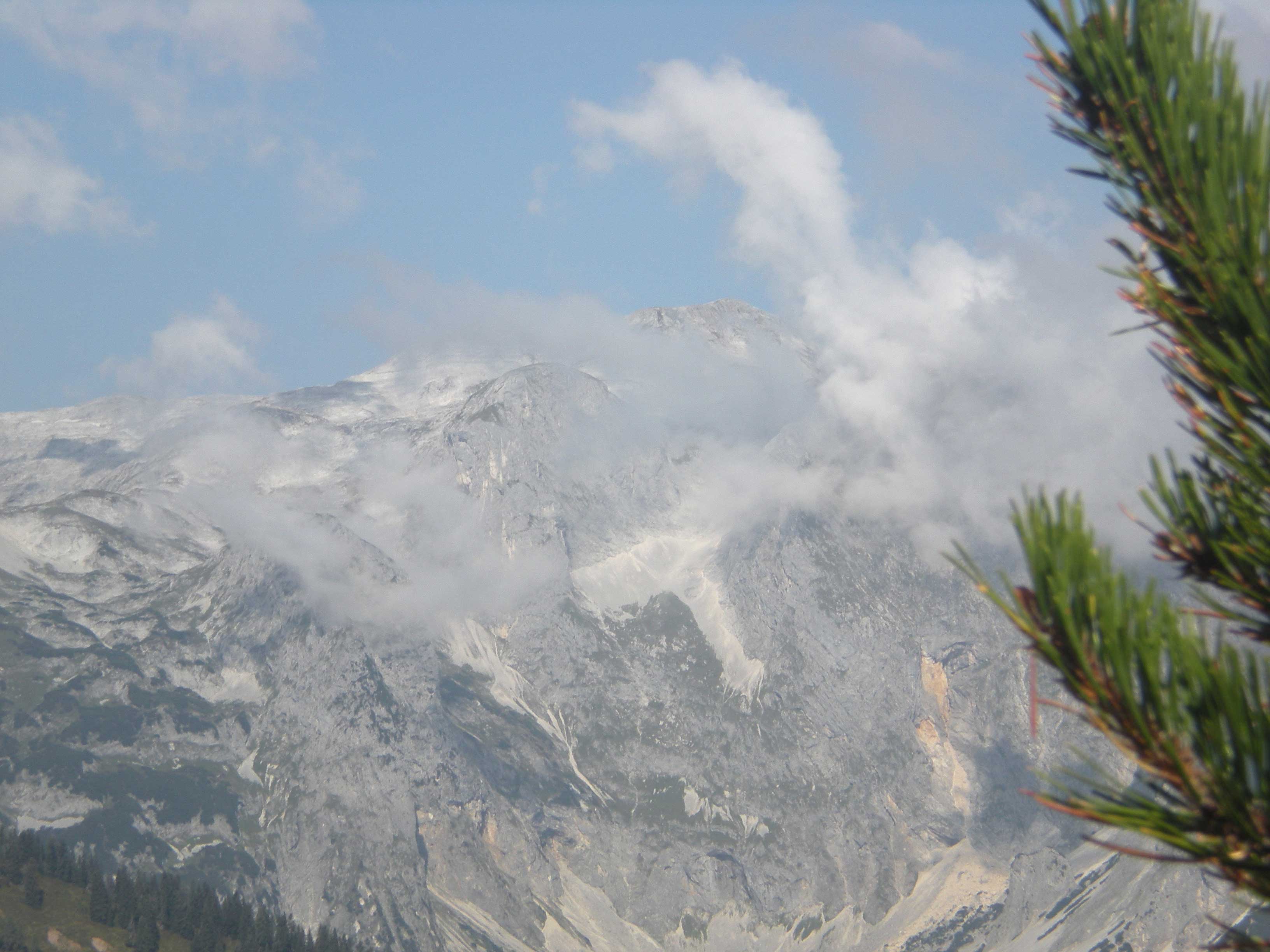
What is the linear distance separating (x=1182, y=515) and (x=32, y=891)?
A: 192036mm

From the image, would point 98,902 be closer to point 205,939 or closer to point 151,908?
point 151,908

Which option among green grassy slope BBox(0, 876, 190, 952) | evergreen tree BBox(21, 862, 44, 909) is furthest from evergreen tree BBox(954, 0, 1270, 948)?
evergreen tree BBox(21, 862, 44, 909)

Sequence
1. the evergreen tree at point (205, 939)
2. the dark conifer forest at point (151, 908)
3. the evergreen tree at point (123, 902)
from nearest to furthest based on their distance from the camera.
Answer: the dark conifer forest at point (151, 908)
the evergreen tree at point (123, 902)
the evergreen tree at point (205, 939)

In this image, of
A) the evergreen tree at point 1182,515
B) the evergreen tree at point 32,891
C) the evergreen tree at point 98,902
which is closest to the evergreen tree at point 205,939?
the evergreen tree at point 98,902

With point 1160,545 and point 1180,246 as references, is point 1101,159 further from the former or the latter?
point 1160,545

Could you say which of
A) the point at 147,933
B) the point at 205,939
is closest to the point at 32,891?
the point at 147,933

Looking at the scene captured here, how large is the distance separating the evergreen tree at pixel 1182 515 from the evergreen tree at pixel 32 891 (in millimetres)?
190215

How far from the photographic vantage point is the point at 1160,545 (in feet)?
25.3

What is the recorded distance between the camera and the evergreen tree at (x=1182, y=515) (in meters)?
6.84

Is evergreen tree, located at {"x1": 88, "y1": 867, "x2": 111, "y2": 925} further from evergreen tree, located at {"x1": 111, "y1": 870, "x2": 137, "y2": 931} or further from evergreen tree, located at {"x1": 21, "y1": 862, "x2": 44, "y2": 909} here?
evergreen tree, located at {"x1": 21, "y1": 862, "x2": 44, "y2": 909}

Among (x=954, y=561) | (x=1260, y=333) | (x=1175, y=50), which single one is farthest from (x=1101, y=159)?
(x=954, y=561)

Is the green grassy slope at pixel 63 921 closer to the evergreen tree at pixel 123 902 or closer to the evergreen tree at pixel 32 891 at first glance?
the evergreen tree at pixel 32 891

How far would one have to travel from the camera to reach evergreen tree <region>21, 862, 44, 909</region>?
543ft

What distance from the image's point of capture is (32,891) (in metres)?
166
